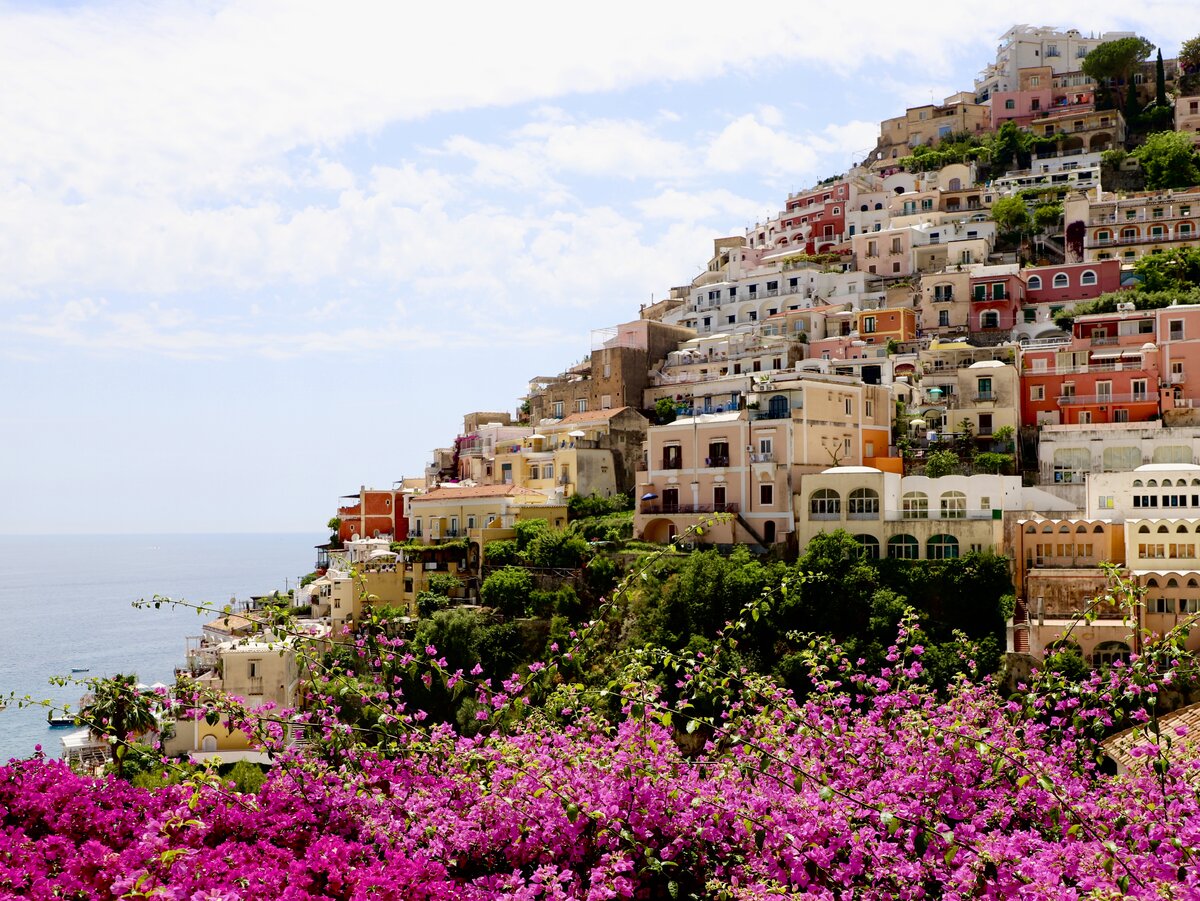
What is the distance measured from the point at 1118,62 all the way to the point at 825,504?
198 ft

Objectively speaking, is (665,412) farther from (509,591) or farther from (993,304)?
(993,304)

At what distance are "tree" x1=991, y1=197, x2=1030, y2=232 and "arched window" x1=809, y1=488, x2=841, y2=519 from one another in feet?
114

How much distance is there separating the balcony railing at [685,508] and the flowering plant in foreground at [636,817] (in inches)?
1154

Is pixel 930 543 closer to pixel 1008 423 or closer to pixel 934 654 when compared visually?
pixel 934 654

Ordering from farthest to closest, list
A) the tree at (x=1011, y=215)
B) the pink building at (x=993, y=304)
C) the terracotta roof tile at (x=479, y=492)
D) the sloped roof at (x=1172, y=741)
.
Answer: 1. the tree at (x=1011, y=215)
2. the pink building at (x=993, y=304)
3. the terracotta roof tile at (x=479, y=492)
4. the sloped roof at (x=1172, y=741)

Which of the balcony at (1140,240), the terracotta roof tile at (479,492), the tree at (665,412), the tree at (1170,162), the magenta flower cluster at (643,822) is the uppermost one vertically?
the tree at (1170,162)

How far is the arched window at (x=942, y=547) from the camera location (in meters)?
35.0

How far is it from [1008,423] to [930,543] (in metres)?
10.5

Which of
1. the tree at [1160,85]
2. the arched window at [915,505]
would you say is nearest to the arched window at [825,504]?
the arched window at [915,505]

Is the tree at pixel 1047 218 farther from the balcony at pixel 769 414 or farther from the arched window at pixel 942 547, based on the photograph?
the arched window at pixel 942 547

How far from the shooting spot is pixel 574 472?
1935 inches

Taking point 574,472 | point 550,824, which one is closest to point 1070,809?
point 550,824

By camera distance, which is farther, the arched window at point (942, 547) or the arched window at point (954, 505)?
the arched window at point (954, 505)

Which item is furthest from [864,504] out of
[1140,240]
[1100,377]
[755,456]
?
[1140,240]
